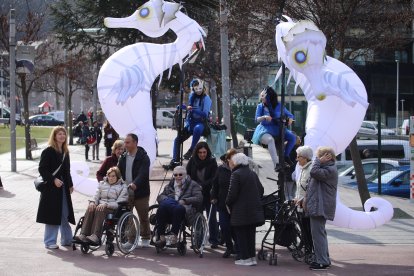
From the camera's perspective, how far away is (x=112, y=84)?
1238 centimetres

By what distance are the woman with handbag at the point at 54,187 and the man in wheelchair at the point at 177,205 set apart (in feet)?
4.94

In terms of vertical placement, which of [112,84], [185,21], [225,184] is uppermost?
[185,21]

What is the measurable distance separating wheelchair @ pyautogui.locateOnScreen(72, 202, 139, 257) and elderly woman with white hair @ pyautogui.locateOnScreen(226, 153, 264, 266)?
1.56 m

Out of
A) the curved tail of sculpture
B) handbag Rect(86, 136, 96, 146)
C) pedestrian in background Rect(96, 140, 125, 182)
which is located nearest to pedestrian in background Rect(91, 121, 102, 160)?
handbag Rect(86, 136, 96, 146)

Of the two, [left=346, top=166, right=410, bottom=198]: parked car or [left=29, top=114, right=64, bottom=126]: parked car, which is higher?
[left=29, top=114, right=64, bottom=126]: parked car

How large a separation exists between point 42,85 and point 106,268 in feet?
192

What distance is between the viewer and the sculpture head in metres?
13.1

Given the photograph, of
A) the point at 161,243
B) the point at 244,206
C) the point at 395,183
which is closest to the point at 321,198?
the point at 244,206

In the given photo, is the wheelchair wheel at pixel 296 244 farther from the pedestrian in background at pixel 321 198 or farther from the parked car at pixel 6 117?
the parked car at pixel 6 117

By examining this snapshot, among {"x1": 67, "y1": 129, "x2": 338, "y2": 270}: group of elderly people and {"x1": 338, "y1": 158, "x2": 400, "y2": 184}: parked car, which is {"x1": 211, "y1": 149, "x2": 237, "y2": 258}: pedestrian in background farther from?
{"x1": 338, "y1": 158, "x2": 400, "y2": 184}: parked car

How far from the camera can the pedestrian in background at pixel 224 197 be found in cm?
1055

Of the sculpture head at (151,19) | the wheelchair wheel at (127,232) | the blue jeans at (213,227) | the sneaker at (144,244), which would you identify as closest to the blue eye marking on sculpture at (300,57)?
the blue jeans at (213,227)

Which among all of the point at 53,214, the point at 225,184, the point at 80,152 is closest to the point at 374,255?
the point at 225,184

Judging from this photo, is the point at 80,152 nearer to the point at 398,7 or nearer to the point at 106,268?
the point at 398,7
